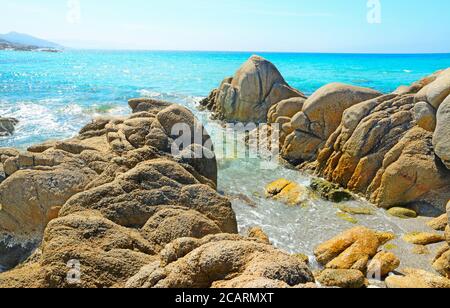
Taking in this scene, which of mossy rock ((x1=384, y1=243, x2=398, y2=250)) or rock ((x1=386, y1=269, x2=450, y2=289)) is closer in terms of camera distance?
rock ((x1=386, y1=269, x2=450, y2=289))

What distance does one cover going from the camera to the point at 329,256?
9359mm

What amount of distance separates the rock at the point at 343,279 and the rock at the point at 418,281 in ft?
Answer: 2.09

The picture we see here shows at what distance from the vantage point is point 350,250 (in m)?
9.10

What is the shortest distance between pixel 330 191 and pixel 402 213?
2.62m

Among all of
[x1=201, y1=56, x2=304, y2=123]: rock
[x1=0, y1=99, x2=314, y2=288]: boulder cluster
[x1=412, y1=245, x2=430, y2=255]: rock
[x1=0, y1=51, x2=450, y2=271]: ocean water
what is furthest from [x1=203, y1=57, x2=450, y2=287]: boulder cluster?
[x1=201, y1=56, x2=304, y2=123]: rock

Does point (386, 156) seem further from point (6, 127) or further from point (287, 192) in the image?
point (6, 127)

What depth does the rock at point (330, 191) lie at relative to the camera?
13359mm

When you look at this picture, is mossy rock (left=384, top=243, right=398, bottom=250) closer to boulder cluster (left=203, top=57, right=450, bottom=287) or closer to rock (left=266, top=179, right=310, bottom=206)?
boulder cluster (left=203, top=57, right=450, bottom=287)

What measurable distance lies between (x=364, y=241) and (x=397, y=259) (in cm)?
91

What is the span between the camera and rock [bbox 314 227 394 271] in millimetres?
8789

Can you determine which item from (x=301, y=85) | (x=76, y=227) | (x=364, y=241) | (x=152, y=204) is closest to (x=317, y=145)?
(x=364, y=241)

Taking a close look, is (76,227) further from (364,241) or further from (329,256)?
(364,241)

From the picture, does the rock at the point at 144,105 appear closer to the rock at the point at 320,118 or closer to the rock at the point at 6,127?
the rock at the point at 320,118

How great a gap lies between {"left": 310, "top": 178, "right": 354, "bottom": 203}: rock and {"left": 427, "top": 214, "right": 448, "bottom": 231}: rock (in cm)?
289
